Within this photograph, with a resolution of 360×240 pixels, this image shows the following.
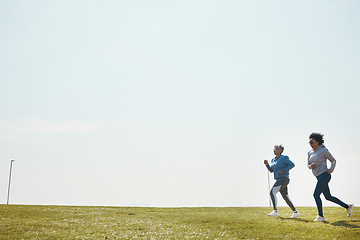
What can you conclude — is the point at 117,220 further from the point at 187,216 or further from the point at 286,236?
the point at 286,236

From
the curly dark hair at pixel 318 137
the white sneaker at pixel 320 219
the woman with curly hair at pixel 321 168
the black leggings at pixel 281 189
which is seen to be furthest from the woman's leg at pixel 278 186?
the curly dark hair at pixel 318 137

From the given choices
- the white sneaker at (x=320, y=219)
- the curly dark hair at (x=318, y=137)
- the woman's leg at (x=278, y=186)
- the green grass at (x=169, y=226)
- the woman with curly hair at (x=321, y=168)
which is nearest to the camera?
the green grass at (x=169, y=226)

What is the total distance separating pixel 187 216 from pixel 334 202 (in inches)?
282

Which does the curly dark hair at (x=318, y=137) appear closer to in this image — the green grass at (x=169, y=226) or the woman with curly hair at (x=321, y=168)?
the woman with curly hair at (x=321, y=168)

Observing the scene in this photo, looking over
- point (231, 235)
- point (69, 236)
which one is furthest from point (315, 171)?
point (69, 236)

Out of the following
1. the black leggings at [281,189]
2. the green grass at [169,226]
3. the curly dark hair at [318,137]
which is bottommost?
the green grass at [169,226]

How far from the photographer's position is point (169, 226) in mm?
15227

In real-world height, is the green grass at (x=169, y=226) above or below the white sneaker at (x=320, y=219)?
below

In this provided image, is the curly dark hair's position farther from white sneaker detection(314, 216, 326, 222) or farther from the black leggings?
white sneaker detection(314, 216, 326, 222)

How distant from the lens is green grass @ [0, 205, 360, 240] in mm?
13453

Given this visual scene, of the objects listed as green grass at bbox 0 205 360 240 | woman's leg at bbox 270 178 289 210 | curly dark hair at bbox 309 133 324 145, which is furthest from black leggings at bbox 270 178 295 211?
curly dark hair at bbox 309 133 324 145

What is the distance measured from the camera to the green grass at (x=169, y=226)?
13.5 metres

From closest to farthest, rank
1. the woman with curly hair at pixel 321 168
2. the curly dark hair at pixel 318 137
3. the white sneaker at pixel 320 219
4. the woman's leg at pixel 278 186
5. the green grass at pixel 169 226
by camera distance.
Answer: the green grass at pixel 169 226, the woman with curly hair at pixel 321 168, the white sneaker at pixel 320 219, the curly dark hair at pixel 318 137, the woman's leg at pixel 278 186

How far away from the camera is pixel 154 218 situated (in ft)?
57.2
